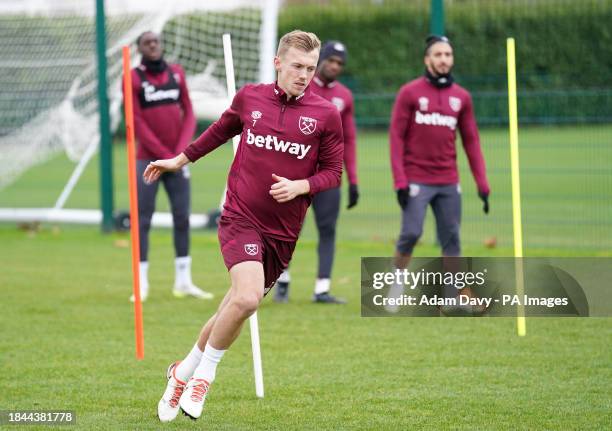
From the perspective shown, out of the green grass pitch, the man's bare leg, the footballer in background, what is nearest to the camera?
the man's bare leg

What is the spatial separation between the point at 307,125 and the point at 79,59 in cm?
1026

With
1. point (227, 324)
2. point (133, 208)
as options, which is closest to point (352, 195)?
point (133, 208)

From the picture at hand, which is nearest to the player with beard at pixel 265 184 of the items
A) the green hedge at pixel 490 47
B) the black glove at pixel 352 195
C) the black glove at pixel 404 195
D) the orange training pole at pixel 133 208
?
the orange training pole at pixel 133 208

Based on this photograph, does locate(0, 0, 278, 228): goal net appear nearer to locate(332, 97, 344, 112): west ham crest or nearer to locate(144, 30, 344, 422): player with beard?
locate(332, 97, 344, 112): west ham crest

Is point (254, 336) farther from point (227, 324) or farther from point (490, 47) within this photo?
point (490, 47)

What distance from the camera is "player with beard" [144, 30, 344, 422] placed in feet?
18.5

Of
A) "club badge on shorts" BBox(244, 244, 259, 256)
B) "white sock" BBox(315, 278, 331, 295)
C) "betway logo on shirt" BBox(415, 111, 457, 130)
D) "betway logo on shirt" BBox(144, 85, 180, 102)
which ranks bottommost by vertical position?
"white sock" BBox(315, 278, 331, 295)

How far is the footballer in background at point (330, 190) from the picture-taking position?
9.48 meters

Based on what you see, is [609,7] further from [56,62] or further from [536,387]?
[536,387]

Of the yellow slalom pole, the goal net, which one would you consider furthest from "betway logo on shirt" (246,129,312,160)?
the goal net

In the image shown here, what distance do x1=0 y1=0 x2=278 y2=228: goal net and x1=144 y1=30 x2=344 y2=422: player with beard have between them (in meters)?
8.40

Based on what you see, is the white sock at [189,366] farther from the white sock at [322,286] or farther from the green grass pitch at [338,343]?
the white sock at [322,286]

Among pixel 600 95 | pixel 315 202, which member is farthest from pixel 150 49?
pixel 600 95

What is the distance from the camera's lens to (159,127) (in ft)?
32.1
